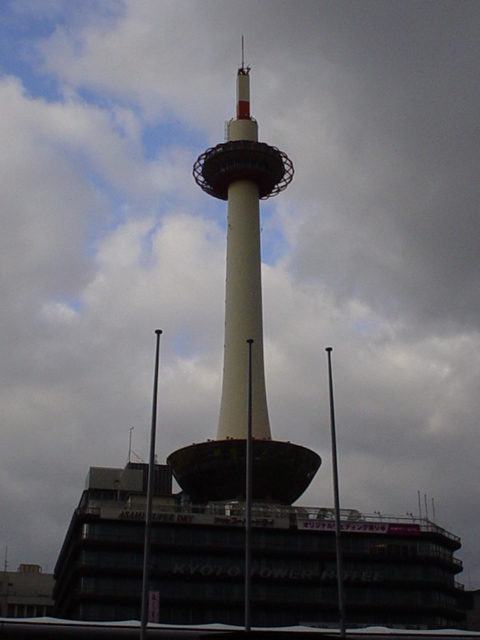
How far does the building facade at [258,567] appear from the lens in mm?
95875

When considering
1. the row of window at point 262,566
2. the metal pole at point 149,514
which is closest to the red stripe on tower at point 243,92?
the row of window at point 262,566

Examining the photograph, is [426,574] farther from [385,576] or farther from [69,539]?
[69,539]

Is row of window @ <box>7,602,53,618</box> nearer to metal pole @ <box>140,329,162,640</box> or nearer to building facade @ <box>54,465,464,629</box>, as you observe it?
building facade @ <box>54,465,464,629</box>

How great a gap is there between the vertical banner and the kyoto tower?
15938 millimetres

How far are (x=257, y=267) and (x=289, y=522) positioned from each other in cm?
3358

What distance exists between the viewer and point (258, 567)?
326 ft

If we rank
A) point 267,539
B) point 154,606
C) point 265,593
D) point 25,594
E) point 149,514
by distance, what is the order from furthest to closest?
point 25,594
point 267,539
point 265,593
point 154,606
point 149,514

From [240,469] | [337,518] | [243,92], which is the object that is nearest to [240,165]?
[243,92]

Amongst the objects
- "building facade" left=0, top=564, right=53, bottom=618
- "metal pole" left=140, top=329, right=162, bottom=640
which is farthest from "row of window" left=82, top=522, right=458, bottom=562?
"building facade" left=0, top=564, right=53, bottom=618

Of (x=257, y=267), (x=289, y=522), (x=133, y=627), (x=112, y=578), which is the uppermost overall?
(x=257, y=267)

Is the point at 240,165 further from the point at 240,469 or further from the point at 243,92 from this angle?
the point at 240,469

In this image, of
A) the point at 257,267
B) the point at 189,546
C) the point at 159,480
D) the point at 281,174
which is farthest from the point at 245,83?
the point at 189,546

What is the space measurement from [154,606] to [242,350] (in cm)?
3243

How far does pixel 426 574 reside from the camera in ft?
338
